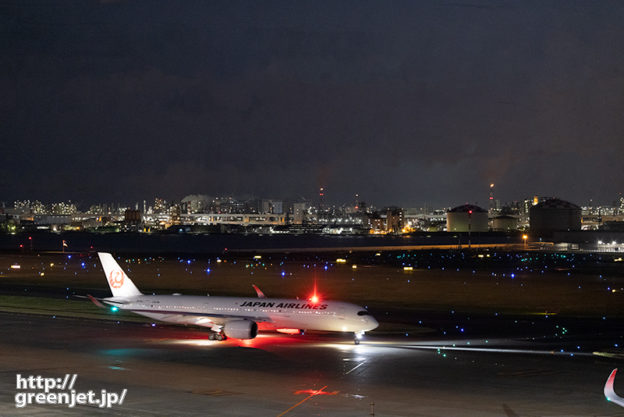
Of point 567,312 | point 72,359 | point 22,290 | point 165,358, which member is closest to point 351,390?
point 165,358

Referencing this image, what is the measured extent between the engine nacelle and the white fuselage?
154 centimetres

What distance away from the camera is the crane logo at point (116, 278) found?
6109 centimetres

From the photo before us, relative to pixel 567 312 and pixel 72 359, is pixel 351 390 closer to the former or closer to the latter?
pixel 72 359

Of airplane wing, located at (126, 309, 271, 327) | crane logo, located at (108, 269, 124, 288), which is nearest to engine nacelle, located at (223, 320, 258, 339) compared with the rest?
airplane wing, located at (126, 309, 271, 327)

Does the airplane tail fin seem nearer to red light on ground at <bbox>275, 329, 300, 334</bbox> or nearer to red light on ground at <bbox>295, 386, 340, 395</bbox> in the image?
red light on ground at <bbox>275, 329, 300, 334</bbox>

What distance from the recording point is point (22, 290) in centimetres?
9781

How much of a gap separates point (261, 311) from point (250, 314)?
936 millimetres

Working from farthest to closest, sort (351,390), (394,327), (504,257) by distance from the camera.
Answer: (504,257) < (394,327) < (351,390)

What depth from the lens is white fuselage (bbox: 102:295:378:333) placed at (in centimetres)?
5372

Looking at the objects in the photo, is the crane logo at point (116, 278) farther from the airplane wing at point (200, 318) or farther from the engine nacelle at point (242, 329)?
the engine nacelle at point (242, 329)

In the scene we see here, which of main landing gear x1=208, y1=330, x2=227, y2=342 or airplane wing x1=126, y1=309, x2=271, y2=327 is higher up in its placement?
airplane wing x1=126, y1=309, x2=271, y2=327

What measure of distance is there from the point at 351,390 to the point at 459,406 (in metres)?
6.14

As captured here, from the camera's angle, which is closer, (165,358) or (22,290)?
(165,358)

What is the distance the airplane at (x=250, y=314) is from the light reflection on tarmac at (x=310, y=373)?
1.23 metres
